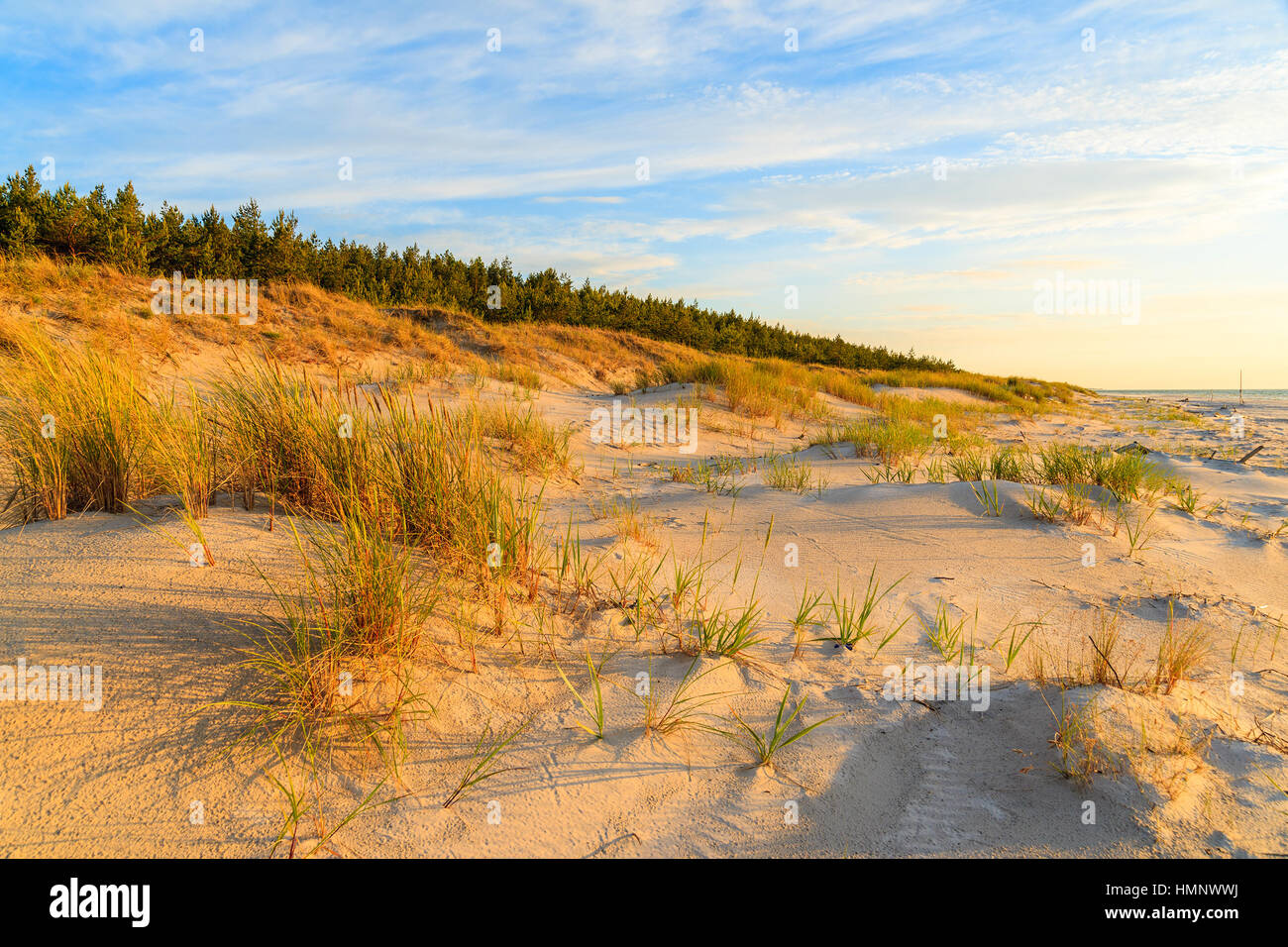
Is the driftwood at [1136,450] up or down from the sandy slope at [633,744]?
up

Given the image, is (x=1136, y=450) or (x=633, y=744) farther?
(x=1136, y=450)

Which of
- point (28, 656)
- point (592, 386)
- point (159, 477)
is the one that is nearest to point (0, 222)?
point (592, 386)

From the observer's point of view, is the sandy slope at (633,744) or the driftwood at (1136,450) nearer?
the sandy slope at (633,744)

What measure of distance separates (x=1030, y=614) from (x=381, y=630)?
280cm

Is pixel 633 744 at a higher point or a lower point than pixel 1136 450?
lower

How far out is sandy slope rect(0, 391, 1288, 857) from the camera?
1.60m

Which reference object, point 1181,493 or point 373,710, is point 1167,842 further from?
point 1181,493

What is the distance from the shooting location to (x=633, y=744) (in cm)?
196

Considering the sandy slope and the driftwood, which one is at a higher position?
the driftwood

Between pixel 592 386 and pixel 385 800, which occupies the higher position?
pixel 592 386

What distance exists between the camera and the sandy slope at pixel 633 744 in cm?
160

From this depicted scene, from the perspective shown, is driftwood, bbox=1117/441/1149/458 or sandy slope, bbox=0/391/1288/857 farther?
driftwood, bbox=1117/441/1149/458
